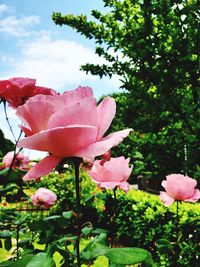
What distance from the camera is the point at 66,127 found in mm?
802

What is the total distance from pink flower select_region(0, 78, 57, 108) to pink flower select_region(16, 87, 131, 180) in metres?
0.49

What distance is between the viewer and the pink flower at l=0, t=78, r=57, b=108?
1.37 metres

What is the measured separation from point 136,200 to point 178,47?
2445 millimetres

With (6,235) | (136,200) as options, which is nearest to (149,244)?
(136,200)

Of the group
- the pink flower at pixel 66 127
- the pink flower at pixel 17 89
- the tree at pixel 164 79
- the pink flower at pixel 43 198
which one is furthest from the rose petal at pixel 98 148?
the tree at pixel 164 79

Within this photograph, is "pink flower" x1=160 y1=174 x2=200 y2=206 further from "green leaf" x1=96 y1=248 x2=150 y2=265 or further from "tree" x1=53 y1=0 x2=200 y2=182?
"tree" x1=53 y1=0 x2=200 y2=182

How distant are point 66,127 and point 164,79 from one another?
5.04m

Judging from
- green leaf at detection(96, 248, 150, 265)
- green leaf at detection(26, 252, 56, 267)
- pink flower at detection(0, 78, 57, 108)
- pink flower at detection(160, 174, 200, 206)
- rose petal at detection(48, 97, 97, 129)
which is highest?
pink flower at detection(0, 78, 57, 108)

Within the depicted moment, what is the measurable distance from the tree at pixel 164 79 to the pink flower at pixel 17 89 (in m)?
3.95

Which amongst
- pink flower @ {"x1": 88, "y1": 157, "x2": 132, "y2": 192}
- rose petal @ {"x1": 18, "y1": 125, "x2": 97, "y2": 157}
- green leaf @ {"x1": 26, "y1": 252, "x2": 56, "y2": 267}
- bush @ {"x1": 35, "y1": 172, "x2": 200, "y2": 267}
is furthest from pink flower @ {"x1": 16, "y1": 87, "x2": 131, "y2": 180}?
bush @ {"x1": 35, "y1": 172, "x2": 200, "y2": 267}

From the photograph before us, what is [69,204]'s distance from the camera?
9805 mm

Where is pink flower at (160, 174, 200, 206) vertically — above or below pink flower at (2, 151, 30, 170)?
below

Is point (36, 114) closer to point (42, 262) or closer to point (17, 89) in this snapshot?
point (42, 262)

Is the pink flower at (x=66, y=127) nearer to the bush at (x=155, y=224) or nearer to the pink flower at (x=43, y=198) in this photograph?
the bush at (x=155, y=224)
